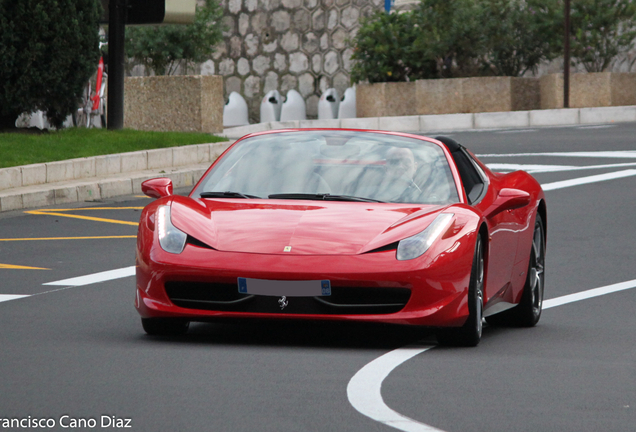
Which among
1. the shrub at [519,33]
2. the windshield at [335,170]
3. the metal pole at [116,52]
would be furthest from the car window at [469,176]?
the shrub at [519,33]

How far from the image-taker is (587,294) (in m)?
8.61

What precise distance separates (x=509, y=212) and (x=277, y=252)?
1709 millimetres

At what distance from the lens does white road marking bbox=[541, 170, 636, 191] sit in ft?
52.6

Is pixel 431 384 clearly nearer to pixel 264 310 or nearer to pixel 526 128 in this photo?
pixel 264 310

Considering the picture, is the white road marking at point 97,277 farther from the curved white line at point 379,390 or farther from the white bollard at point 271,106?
the white bollard at point 271,106

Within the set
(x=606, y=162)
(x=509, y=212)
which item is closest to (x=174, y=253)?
(x=509, y=212)

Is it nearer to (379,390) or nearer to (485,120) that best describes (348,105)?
(485,120)

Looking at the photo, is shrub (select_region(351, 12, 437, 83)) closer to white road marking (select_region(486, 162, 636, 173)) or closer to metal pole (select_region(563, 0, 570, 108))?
metal pole (select_region(563, 0, 570, 108))

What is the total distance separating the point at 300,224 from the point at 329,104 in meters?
29.5

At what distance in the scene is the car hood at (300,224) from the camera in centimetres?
612

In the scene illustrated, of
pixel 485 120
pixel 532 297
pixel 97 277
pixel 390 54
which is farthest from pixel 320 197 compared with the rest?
pixel 390 54

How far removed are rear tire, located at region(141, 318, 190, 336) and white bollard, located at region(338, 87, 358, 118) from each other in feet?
91.5

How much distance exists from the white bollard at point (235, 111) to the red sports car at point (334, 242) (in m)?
29.3

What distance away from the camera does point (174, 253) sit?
6.23m
